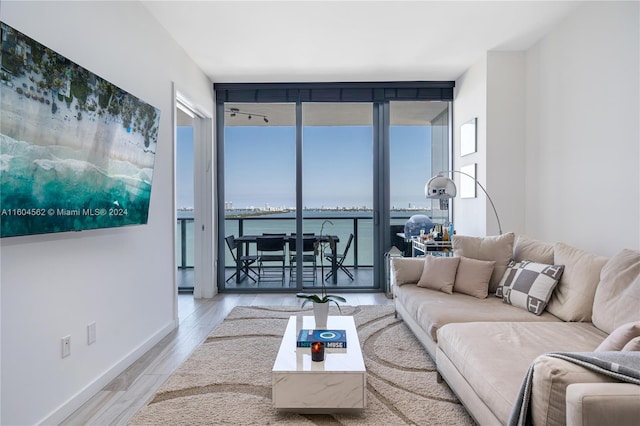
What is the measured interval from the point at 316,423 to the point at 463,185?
11.3ft

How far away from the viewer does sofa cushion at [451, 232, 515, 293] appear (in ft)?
10.3

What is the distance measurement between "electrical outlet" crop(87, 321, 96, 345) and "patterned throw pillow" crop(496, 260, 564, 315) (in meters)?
2.82

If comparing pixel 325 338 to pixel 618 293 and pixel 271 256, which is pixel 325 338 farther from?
pixel 271 256

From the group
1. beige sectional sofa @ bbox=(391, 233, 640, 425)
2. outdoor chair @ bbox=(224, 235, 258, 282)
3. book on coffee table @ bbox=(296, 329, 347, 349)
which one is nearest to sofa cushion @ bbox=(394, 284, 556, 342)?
beige sectional sofa @ bbox=(391, 233, 640, 425)

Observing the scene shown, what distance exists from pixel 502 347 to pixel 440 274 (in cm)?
131

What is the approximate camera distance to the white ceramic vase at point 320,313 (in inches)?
99.5

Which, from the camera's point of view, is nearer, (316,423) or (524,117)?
(316,423)

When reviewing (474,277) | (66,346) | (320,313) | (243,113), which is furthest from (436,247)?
(66,346)

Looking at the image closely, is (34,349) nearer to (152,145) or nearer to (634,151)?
(152,145)

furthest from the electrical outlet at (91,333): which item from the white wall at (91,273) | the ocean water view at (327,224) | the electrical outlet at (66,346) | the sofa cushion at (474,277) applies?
the ocean water view at (327,224)

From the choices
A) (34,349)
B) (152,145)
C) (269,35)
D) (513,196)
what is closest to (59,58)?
(152,145)

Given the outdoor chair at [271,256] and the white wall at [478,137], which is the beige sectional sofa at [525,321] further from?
the outdoor chair at [271,256]

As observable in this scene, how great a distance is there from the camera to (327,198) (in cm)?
515

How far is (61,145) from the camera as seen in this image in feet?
6.23
